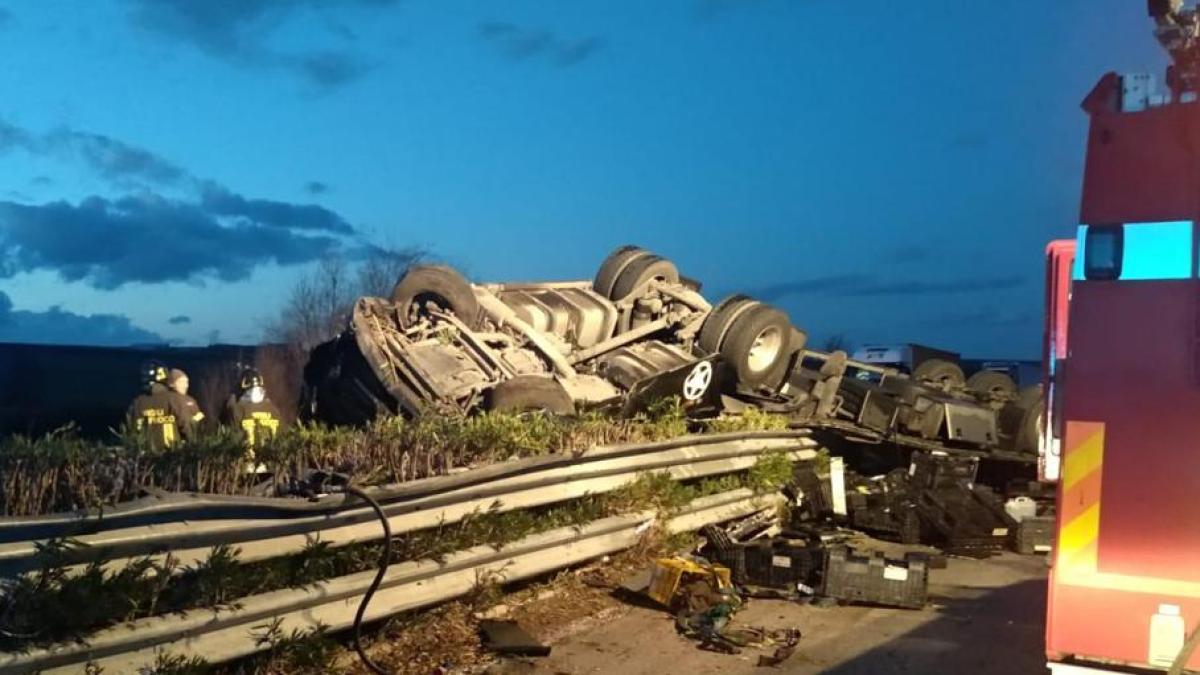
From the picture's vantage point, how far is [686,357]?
1158 centimetres

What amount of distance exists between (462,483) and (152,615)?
2006mm

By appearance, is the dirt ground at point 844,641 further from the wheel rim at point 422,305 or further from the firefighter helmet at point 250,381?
the wheel rim at point 422,305

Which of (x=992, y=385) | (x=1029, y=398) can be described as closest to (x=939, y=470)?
(x=1029, y=398)

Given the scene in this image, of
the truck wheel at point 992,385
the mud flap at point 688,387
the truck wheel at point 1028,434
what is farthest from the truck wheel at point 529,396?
the truck wheel at point 992,385

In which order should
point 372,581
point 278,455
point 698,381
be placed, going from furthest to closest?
point 698,381 < point 278,455 < point 372,581

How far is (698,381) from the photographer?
10414mm

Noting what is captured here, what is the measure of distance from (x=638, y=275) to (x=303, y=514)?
765 cm

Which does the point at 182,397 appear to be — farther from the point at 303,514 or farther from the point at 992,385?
the point at 992,385

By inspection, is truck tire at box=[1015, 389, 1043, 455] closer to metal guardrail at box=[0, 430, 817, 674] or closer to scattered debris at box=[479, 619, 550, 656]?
metal guardrail at box=[0, 430, 817, 674]

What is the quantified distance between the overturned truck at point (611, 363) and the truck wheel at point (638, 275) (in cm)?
2

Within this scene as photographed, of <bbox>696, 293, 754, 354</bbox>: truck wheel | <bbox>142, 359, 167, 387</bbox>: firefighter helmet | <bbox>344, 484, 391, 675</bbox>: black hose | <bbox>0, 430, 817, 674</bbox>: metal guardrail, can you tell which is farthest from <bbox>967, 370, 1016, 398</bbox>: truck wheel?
<bbox>344, 484, 391, 675</bbox>: black hose

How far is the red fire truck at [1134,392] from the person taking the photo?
3320 millimetres

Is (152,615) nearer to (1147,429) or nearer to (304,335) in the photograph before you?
(1147,429)

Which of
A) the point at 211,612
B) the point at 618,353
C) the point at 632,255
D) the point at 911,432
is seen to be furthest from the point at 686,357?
the point at 211,612
